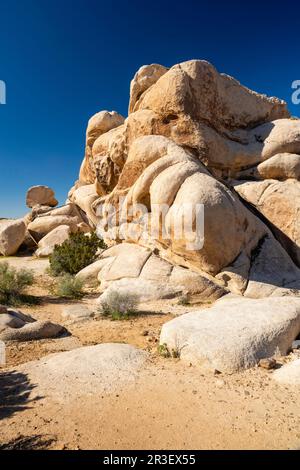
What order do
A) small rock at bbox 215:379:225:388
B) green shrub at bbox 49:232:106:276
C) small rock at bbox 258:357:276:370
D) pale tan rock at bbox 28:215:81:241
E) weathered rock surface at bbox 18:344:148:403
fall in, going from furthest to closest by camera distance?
pale tan rock at bbox 28:215:81:241, green shrub at bbox 49:232:106:276, small rock at bbox 258:357:276:370, small rock at bbox 215:379:225:388, weathered rock surface at bbox 18:344:148:403

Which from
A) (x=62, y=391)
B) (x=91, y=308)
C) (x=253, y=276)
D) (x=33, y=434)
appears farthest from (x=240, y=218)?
(x=33, y=434)

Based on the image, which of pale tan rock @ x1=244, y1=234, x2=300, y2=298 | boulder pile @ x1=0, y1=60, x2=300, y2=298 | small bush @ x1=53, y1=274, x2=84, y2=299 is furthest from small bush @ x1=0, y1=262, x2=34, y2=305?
pale tan rock @ x1=244, y1=234, x2=300, y2=298

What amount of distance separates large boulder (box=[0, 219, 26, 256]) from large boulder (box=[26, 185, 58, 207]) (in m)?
13.0

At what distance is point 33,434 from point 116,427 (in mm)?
960

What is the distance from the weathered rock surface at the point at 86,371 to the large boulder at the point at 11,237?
18.3 m

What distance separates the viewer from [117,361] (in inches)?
221

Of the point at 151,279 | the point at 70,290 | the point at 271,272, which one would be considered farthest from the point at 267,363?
the point at 70,290

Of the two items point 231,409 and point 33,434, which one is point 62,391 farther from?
point 231,409

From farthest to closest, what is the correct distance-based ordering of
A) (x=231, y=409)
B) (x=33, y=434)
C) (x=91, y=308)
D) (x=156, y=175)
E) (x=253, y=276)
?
1. (x=156, y=175)
2. (x=253, y=276)
3. (x=91, y=308)
4. (x=231, y=409)
5. (x=33, y=434)

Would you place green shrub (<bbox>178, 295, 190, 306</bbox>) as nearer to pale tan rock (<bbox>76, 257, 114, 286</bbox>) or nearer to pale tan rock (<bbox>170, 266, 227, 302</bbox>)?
pale tan rock (<bbox>170, 266, 227, 302</bbox>)

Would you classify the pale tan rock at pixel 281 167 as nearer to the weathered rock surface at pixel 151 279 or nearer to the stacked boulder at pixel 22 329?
the weathered rock surface at pixel 151 279

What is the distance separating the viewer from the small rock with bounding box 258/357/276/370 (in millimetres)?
5540

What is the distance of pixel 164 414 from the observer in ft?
13.8

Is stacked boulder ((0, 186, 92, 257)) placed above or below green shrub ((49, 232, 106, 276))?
above
